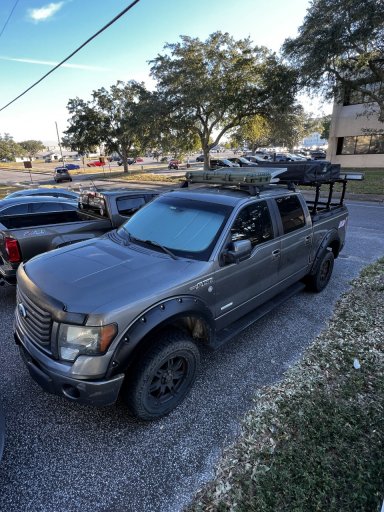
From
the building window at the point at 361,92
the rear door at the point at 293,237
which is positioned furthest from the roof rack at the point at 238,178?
the building window at the point at 361,92

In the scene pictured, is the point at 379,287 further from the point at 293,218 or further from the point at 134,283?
the point at 134,283

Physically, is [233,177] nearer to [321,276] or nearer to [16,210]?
[321,276]

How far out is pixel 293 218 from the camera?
3912 mm

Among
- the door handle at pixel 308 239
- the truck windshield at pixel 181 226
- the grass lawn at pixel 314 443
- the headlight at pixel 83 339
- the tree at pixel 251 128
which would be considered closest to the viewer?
the grass lawn at pixel 314 443

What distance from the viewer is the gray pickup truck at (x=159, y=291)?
2133 millimetres

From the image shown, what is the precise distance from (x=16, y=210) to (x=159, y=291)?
6198 millimetres

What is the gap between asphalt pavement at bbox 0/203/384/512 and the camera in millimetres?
1992

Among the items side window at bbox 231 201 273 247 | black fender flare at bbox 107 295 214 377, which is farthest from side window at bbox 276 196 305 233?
black fender flare at bbox 107 295 214 377

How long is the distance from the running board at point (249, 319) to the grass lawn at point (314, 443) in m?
0.61

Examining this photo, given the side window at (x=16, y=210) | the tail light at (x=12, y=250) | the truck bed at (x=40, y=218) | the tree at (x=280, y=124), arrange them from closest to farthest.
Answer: the tail light at (x=12, y=250), the truck bed at (x=40, y=218), the side window at (x=16, y=210), the tree at (x=280, y=124)

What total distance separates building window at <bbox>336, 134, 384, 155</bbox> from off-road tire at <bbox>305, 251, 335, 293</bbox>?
28.6m

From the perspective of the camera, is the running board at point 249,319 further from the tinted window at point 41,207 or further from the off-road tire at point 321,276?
the tinted window at point 41,207

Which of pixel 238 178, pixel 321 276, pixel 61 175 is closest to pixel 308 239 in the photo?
pixel 321 276

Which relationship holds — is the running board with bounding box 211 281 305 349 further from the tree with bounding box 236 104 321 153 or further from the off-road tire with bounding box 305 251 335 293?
the tree with bounding box 236 104 321 153
